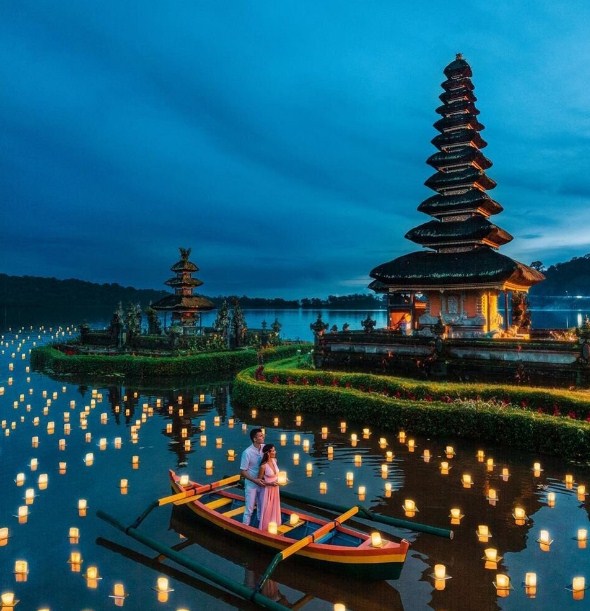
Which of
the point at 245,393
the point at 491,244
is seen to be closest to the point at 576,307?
the point at 491,244

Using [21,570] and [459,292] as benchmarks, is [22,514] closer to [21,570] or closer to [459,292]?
[21,570]

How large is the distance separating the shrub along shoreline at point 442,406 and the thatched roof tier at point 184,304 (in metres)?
22.6

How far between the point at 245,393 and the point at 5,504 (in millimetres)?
11154

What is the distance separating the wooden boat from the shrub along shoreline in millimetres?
7593

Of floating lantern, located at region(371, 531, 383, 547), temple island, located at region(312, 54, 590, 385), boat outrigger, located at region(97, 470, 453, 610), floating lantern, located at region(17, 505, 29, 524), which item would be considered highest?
temple island, located at region(312, 54, 590, 385)

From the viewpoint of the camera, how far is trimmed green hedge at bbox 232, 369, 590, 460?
13859 mm

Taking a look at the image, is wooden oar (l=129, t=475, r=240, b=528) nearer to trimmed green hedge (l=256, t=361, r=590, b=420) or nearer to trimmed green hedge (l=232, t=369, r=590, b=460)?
trimmed green hedge (l=232, t=369, r=590, b=460)

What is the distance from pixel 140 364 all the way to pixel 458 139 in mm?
23350

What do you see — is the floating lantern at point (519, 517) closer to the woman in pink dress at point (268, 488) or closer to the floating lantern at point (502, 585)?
the floating lantern at point (502, 585)

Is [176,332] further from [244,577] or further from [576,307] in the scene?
[576,307]

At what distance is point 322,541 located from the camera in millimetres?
8117

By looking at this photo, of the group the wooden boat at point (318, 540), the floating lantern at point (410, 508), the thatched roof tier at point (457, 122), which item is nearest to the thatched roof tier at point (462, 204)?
the thatched roof tier at point (457, 122)

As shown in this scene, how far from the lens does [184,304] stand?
43.2 metres

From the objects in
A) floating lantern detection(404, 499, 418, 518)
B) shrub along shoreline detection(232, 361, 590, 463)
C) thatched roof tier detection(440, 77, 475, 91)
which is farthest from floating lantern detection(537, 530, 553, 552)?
thatched roof tier detection(440, 77, 475, 91)
